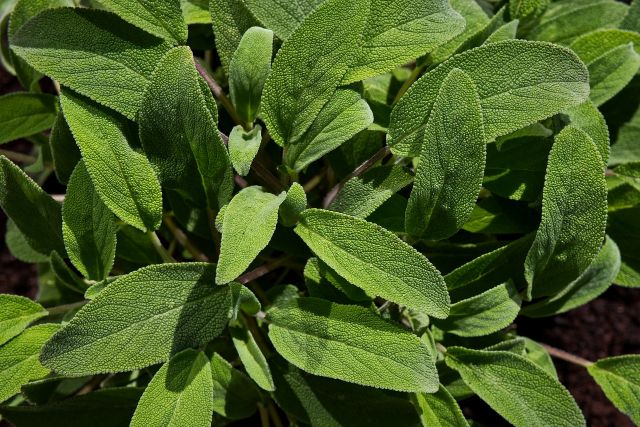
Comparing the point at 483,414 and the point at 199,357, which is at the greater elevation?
the point at 199,357

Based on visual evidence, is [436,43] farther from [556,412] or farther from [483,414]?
[483,414]

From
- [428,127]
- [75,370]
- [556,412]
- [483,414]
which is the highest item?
[428,127]

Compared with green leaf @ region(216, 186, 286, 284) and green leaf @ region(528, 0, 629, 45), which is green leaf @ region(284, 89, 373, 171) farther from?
green leaf @ region(528, 0, 629, 45)

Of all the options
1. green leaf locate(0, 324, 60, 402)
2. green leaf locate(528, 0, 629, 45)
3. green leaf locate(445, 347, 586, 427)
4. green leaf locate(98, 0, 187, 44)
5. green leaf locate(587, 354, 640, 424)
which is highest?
green leaf locate(98, 0, 187, 44)

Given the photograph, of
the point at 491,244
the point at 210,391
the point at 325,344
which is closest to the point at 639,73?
the point at 491,244

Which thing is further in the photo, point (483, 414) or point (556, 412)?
point (483, 414)

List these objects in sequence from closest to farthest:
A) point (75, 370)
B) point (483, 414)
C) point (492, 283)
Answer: point (75, 370) < point (492, 283) < point (483, 414)

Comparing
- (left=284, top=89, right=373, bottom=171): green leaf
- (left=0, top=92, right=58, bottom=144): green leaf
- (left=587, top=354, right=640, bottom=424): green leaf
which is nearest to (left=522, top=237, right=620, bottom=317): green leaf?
(left=587, top=354, right=640, bottom=424): green leaf
